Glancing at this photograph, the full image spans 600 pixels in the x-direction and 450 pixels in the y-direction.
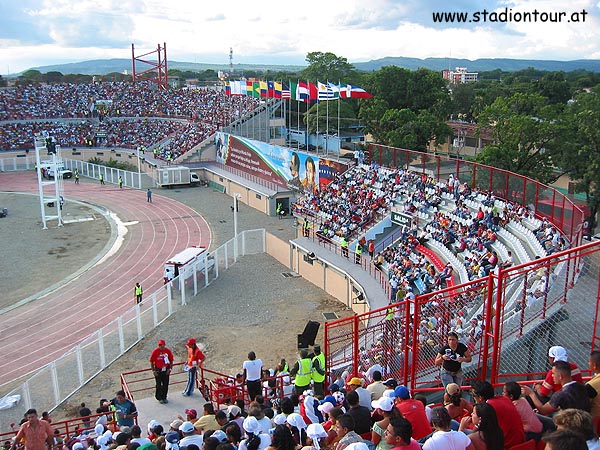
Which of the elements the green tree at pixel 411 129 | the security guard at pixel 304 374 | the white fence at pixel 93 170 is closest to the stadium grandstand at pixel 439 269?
the security guard at pixel 304 374

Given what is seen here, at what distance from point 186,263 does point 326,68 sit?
183ft

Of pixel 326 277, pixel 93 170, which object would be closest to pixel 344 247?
pixel 326 277

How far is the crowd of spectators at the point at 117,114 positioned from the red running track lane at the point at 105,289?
1517 cm

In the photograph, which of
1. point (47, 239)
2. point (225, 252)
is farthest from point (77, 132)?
point (225, 252)

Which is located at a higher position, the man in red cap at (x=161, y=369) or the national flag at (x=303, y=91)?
the national flag at (x=303, y=91)

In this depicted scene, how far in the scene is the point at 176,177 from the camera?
51750 mm

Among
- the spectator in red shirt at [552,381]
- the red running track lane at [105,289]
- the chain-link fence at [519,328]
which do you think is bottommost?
the red running track lane at [105,289]

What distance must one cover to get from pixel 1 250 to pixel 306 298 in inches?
742

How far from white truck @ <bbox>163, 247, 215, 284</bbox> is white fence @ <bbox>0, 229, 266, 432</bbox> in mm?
48

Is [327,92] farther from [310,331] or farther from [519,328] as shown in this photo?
[519,328]

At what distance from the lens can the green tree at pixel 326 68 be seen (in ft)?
249

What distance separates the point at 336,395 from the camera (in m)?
8.73

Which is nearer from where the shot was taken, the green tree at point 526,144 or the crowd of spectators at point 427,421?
the crowd of spectators at point 427,421

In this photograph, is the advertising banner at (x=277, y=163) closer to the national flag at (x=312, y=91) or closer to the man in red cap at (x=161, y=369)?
the national flag at (x=312, y=91)
